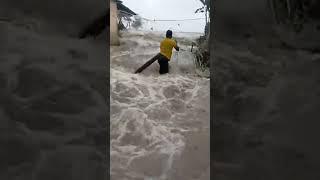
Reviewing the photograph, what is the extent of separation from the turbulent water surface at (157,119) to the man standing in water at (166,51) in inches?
7.2

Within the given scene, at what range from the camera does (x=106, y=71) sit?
677 cm

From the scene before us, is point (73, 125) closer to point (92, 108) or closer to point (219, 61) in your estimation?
point (92, 108)

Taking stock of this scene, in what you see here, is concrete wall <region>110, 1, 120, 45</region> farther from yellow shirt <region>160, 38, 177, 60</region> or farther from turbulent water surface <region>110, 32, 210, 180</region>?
yellow shirt <region>160, 38, 177, 60</region>

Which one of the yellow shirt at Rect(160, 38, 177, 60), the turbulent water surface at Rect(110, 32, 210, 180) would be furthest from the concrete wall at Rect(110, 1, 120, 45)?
the yellow shirt at Rect(160, 38, 177, 60)

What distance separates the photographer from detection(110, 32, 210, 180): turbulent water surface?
20.0ft

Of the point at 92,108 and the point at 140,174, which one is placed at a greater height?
the point at 92,108

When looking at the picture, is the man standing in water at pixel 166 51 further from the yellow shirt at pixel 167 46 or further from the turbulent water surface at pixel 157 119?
the turbulent water surface at pixel 157 119

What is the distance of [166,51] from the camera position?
9.16 meters

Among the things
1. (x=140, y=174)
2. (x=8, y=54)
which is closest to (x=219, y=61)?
(x=140, y=174)

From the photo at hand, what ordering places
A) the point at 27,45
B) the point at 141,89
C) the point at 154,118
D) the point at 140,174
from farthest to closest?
1. the point at 141,89
2. the point at 154,118
3. the point at 27,45
4. the point at 140,174

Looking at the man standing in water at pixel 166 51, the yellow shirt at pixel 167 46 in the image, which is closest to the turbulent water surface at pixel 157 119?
the man standing in water at pixel 166 51

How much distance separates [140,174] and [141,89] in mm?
2944

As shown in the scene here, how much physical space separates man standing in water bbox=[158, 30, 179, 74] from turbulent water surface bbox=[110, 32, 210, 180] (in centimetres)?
18

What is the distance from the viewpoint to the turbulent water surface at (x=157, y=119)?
6086 mm
